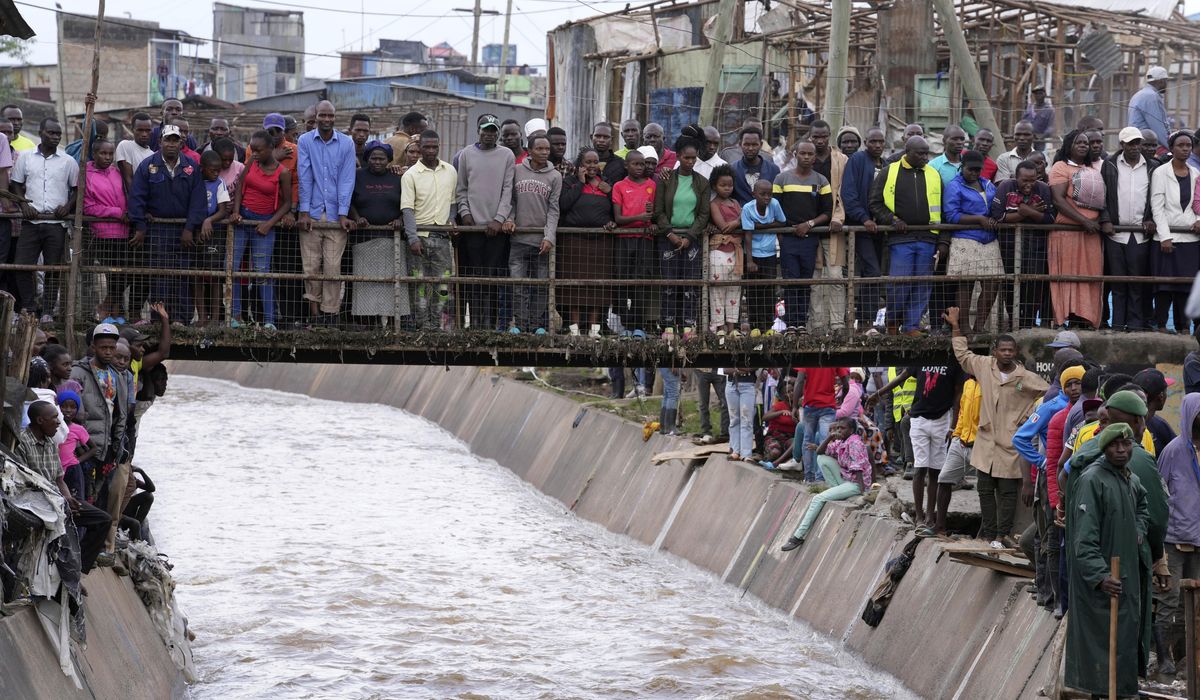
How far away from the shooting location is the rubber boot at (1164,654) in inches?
402

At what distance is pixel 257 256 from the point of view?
47.6 ft

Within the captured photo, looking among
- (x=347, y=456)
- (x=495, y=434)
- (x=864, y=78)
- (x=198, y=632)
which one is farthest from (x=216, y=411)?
(x=198, y=632)

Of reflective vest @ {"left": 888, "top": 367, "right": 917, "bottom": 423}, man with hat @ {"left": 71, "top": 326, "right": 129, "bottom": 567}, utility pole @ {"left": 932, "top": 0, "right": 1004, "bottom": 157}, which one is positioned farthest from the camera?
utility pole @ {"left": 932, "top": 0, "right": 1004, "bottom": 157}

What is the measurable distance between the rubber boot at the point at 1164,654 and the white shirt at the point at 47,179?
33.3 ft

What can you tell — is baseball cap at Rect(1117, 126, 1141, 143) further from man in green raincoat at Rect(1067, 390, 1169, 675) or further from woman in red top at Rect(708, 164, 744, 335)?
man in green raincoat at Rect(1067, 390, 1169, 675)

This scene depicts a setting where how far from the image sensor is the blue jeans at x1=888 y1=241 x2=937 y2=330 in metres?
15.1

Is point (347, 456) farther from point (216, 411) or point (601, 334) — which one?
point (601, 334)

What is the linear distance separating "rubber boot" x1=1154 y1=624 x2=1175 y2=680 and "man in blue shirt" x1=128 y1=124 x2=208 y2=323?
28.4ft

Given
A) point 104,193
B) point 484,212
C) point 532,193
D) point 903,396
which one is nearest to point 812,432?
point 903,396

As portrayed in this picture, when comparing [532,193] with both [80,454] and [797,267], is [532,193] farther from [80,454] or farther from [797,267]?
[80,454]

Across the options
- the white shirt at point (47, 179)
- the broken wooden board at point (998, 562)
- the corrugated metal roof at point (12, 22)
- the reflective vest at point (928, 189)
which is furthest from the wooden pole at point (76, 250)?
the broken wooden board at point (998, 562)

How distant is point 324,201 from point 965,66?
32.1ft

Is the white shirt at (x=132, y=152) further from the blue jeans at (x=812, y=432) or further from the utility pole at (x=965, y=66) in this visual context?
the utility pole at (x=965, y=66)

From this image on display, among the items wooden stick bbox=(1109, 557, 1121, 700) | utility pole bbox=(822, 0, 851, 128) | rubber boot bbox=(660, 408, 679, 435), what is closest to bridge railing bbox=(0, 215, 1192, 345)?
utility pole bbox=(822, 0, 851, 128)
